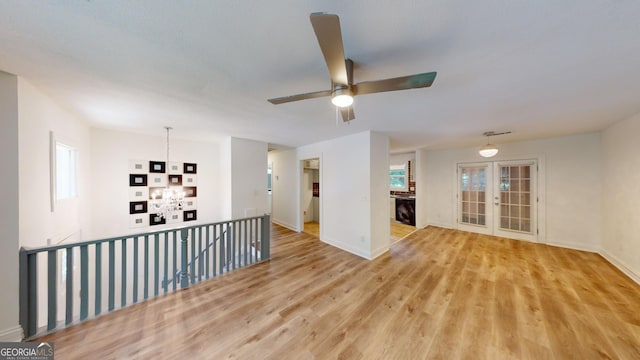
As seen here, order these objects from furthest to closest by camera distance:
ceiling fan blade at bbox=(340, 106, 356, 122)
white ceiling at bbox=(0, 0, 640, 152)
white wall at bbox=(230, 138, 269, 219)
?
1. white wall at bbox=(230, 138, 269, 219)
2. ceiling fan blade at bbox=(340, 106, 356, 122)
3. white ceiling at bbox=(0, 0, 640, 152)

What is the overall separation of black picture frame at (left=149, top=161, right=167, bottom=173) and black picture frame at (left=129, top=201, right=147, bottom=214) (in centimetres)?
68

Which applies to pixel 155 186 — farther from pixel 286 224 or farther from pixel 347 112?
pixel 347 112

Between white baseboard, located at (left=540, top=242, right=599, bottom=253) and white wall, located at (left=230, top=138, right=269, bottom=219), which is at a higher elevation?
white wall, located at (left=230, top=138, right=269, bottom=219)

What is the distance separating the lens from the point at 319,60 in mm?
1532

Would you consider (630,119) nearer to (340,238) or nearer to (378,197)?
(378,197)

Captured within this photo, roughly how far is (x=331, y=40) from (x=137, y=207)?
4.98 metres

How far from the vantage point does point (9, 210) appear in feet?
5.69

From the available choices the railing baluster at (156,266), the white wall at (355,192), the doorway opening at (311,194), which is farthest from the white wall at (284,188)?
the railing baluster at (156,266)

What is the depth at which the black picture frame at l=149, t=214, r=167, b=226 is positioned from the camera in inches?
167

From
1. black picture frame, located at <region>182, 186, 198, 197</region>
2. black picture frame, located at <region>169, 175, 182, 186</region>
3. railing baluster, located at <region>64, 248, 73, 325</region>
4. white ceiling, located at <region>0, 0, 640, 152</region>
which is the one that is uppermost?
white ceiling, located at <region>0, 0, 640, 152</region>

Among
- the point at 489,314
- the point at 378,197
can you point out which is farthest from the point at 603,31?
the point at 378,197

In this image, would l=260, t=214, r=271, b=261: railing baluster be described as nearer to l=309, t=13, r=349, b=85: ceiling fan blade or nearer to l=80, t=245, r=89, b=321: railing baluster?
l=80, t=245, r=89, b=321: railing baluster

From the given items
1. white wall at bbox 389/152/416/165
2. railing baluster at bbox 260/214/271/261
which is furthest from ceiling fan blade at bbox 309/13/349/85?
white wall at bbox 389/152/416/165

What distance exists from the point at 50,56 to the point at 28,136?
1016 millimetres
